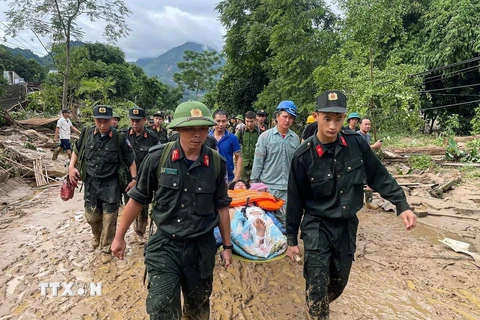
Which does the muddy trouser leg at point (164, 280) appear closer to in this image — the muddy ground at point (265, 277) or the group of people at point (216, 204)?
the group of people at point (216, 204)

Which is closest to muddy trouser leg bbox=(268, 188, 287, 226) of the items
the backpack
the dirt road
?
the dirt road

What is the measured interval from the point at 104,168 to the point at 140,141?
3.34 ft

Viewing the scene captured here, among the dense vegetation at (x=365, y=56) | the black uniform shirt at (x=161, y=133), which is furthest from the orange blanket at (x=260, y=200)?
the dense vegetation at (x=365, y=56)

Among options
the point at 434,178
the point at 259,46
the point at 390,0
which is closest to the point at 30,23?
the point at 259,46

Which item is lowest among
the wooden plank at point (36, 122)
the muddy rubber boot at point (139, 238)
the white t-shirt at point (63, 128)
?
the muddy rubber boot at point (139, 238)

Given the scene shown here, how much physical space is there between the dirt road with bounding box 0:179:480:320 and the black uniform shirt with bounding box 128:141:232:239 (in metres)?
1.40

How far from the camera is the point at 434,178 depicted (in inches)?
346

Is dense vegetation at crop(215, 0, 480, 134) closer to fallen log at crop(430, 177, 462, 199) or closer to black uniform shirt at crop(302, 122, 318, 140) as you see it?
fallen log at crop(430, 177, 462, 199)

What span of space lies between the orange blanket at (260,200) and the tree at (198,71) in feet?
178

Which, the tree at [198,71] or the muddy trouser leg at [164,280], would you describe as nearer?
the muddy trouser leg at [164,280]

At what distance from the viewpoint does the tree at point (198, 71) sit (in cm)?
5636

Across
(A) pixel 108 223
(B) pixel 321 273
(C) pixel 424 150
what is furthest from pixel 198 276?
(C) pixel 424 150

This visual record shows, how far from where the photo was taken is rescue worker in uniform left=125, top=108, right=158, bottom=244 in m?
5.05

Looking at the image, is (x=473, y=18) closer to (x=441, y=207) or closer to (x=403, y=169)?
(x=403, y=169)
